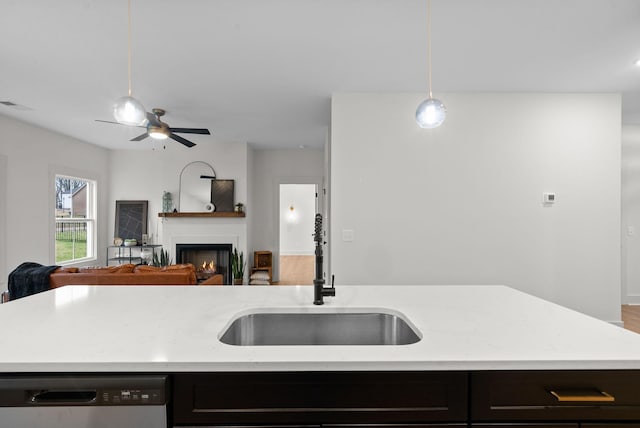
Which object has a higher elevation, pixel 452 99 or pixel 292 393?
pixel 452 99

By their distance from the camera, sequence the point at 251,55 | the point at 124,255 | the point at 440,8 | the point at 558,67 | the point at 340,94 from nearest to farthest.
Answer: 1. the point at 440,8
2. the point at 251,55
3. the point at 558,67
4. the point at 340,94
5. the point at 124,255

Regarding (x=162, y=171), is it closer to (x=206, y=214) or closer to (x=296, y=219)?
(x=206, y=214)

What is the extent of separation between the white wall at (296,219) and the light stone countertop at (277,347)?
8499 mm

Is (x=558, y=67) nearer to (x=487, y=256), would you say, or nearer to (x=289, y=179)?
(x=487, y=256)

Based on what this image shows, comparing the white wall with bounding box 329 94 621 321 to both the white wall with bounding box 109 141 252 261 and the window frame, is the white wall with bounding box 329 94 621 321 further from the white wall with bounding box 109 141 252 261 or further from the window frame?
the window frame

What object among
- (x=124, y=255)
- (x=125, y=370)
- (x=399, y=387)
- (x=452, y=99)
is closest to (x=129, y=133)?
(x=124, y=255)

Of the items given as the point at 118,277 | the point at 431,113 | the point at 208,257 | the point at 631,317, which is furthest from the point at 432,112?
the point at 208,257

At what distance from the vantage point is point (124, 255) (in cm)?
586

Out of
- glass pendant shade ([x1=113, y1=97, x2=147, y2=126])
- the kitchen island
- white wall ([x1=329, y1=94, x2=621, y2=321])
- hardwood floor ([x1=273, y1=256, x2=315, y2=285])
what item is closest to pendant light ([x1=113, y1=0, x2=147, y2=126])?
glass pendant shade ([x1=113, y1=97, x2=147, y2=126])

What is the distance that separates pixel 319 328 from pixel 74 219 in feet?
18.7

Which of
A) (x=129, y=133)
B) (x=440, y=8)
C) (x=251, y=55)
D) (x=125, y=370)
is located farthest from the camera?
(x=129, y=133)

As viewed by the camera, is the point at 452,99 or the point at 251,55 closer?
the point at 251,55

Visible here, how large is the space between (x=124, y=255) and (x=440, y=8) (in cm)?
622

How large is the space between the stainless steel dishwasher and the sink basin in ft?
1.65
